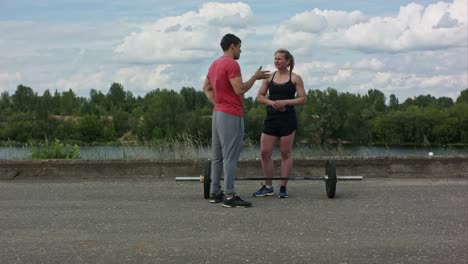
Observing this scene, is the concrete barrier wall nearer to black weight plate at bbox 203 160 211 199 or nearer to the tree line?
black weight plate at bbox 203 160 211 199

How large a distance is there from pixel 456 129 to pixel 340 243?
45725 millimetres

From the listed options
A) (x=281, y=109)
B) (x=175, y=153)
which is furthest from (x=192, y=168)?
(x=281, y=109)

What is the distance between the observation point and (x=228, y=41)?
6.66 meters

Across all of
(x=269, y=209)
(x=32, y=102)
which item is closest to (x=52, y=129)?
(x=32, y=102)

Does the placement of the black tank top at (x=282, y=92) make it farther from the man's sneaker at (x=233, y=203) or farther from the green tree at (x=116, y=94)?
the green tree at (x=116, y=94)

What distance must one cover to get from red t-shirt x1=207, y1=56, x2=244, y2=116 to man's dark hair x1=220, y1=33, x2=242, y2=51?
126mm

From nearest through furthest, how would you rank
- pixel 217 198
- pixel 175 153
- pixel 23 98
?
pixel 217 198
pixel 175 153
pixel 23 98

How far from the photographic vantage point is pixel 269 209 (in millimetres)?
6348

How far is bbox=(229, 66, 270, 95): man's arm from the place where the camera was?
21.2ft

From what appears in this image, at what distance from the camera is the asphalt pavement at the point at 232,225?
4547 millimetres

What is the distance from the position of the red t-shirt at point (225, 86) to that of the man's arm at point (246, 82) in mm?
67

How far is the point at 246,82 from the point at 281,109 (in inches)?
27.9

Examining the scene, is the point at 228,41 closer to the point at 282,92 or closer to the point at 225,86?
the point at 225,86

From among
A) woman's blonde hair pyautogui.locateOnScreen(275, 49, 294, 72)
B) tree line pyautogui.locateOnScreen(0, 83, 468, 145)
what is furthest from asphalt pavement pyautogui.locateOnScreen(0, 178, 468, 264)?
tree line pyautogui.locateOnScreen(0, 83, 468, 145)
